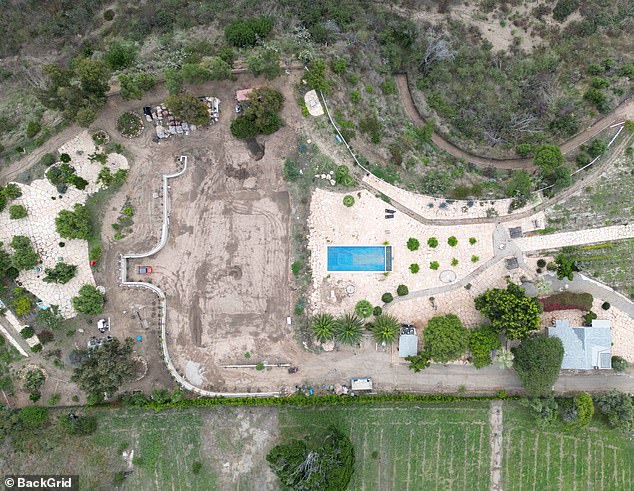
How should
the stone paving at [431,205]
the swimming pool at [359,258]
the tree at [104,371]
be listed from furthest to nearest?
the stone paving at [431,205] → the swimming pool at [359,258] → the tree at [104,371]

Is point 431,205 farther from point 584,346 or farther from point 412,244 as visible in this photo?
point 584,346

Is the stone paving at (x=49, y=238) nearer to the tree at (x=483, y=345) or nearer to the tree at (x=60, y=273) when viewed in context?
the tree at (x=60, y=273)

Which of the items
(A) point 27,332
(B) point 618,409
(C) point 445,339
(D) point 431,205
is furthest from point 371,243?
(A) point 27,332

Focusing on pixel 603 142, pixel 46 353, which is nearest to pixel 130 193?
pixel 46 353

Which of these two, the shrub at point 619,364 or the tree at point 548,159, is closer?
the shrub at point 619,364

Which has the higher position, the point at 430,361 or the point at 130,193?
the point at 130,193

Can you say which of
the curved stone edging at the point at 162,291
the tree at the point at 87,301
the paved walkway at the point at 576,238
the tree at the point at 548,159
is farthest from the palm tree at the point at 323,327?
the tree at the point at 548,159

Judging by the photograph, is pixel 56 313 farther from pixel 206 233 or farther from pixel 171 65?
pixel 171 65
